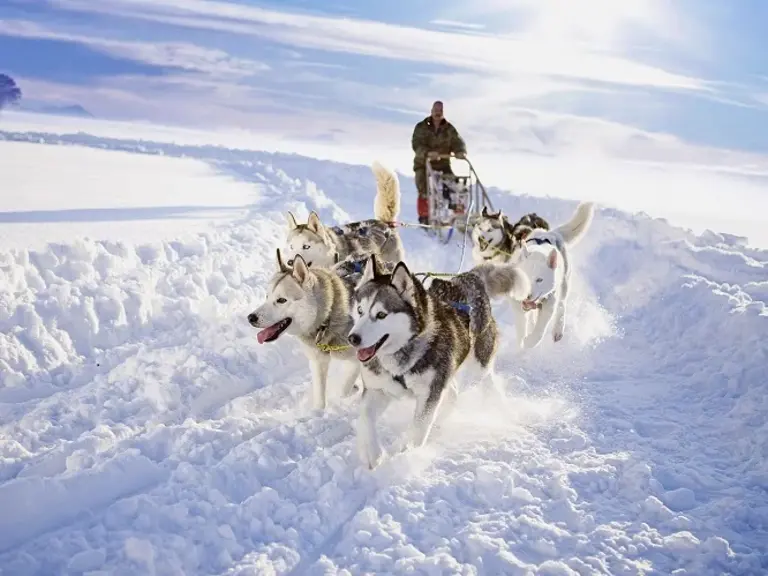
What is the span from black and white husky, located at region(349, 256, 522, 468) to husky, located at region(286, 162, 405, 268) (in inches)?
71.7

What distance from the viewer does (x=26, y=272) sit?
525 centimetres

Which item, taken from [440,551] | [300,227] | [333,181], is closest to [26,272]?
[300,227]

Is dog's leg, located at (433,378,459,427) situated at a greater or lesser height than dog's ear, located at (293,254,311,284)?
lesser

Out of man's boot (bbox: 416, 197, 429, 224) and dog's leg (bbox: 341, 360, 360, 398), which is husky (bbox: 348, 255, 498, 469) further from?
man's boot (bbox: 416, 197, 429, 224)

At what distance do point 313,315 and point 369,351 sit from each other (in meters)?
0.85

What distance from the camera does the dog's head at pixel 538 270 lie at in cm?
530

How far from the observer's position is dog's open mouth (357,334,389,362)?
3.36 metres

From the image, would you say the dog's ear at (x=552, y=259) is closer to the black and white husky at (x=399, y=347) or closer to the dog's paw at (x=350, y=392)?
the black and white husky at (x=399, y=347)

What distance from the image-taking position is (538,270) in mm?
5316

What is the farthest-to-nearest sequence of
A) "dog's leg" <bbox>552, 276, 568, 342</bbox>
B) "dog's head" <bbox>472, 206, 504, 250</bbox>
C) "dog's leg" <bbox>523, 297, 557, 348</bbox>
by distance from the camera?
"dog's head" <bbox>472, 206, 504, 250</bbox>, "dog's leg" <bbox>552, 276, 568, 342</bbox>, "dog's leg" <bbox>523, 297, 557, 348</bbox>

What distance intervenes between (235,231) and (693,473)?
5795 millimetres

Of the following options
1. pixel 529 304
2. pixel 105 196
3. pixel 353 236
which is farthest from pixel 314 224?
pixel 105 196

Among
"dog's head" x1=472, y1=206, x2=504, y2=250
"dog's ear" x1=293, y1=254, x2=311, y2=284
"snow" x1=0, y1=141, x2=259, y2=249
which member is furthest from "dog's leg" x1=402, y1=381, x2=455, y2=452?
"snow" x1=0, y1=141, x2=259, y2=249

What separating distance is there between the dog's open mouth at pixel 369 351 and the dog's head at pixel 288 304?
776 mm
